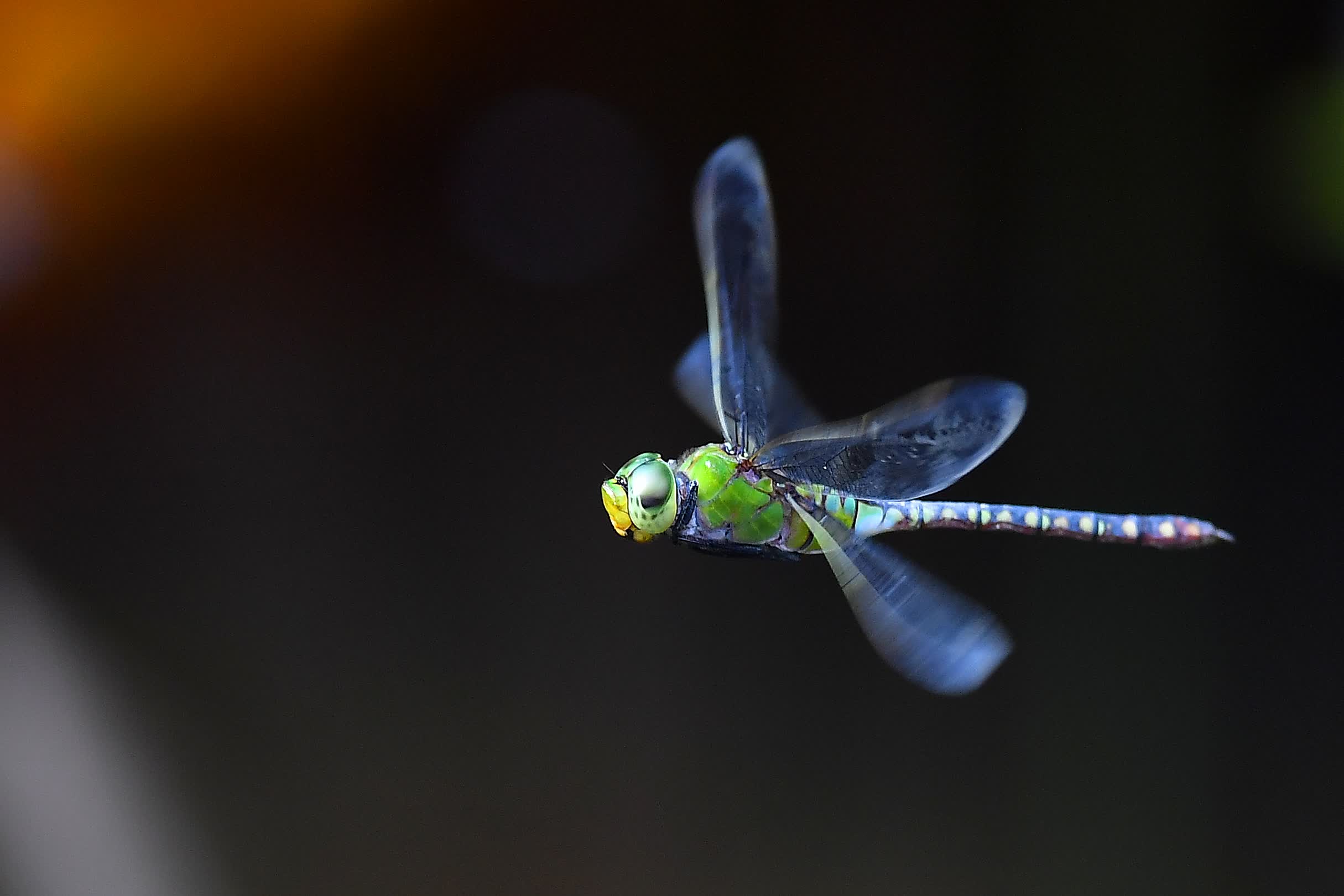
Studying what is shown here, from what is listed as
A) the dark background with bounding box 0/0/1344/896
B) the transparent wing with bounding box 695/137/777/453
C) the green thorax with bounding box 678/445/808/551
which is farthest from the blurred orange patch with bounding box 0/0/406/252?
the green thorax with bounding box 678/445/808/551

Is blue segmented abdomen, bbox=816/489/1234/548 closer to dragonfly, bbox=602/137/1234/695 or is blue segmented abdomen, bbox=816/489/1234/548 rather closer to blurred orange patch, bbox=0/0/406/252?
dragonfly, bbox=602/137/1234/695

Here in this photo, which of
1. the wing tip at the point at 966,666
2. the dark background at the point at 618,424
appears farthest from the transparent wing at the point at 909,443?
the dark background at the point at 618,424

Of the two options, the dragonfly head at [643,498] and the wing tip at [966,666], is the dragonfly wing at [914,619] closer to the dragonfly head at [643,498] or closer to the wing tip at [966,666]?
the wing tip at [966,666]

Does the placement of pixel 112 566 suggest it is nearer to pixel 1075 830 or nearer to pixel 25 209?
pixel 25 209

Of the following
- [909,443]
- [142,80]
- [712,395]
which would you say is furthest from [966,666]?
[142,80]

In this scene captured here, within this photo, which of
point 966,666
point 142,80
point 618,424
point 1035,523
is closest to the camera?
point 966,666

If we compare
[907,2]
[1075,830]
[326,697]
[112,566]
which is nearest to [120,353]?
[112,566]

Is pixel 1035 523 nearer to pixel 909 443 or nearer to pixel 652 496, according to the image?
pixel 909 443
